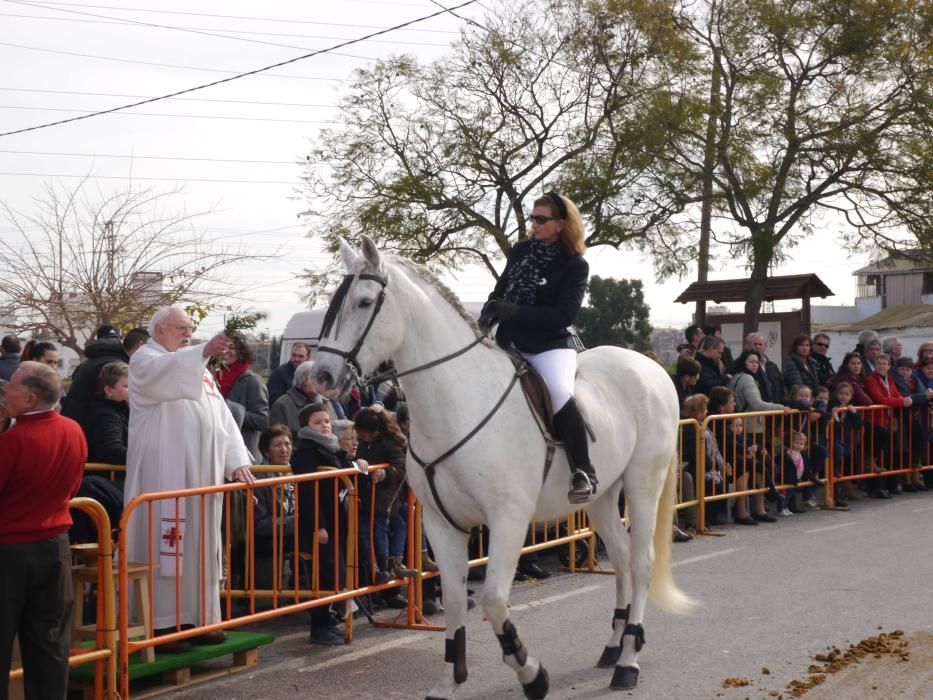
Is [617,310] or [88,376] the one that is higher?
[617,310]

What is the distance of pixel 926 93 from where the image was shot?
2283cm

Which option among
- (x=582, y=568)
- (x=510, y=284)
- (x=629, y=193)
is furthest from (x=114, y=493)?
(x=629, y=193)

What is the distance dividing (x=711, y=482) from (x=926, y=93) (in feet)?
44.8

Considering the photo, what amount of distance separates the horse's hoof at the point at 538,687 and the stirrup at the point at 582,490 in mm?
989

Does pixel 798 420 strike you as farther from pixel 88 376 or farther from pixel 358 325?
pixel 358 325

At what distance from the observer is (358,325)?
18.6ft

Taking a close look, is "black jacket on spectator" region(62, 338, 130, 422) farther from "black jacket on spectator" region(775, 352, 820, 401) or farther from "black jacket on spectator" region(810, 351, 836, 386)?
"black jacket on spectator" region(810, 351, 836, 386)

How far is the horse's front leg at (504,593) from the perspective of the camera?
19.3 ft

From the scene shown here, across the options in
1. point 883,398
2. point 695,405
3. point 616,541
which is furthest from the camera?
point 883,398

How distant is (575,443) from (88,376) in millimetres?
3883

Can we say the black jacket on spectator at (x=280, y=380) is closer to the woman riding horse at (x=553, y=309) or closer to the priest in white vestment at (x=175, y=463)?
the priest in white vestment at (x=175, y=463)

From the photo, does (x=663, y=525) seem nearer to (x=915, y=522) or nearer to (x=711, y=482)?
(x=711, y=482)

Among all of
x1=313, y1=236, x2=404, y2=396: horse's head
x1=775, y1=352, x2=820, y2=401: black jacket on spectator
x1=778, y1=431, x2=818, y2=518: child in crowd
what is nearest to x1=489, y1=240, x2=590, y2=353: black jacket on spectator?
x1=313, y1=236, x2=404, y2=396: horse's head

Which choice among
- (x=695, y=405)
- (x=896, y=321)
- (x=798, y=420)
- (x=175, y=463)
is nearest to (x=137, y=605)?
(x=175, y=463)
